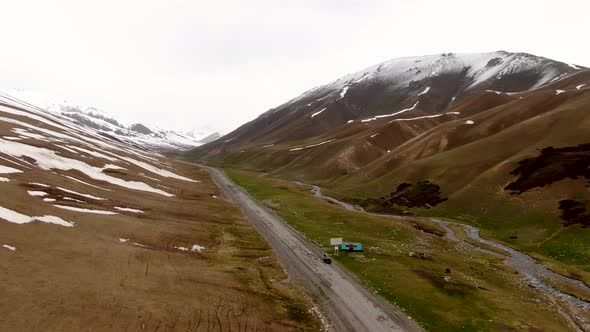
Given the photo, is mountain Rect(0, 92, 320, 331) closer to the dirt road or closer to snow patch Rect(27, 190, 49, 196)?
snow patch Rect(27, 190, 49, 196)

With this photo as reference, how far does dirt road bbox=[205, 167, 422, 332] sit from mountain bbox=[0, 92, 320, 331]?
223cm

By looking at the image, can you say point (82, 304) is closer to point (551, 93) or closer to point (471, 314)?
point (471, 314)

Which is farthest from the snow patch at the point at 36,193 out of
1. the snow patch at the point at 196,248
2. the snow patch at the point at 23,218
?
the snow patch at the point at 196,248

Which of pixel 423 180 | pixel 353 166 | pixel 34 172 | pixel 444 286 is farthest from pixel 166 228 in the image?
pixel 353 166

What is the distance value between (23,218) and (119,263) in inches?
550

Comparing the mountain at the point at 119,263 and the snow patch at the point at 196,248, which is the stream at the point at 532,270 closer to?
the mountain at the point at 119,263

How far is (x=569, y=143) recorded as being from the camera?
108 m

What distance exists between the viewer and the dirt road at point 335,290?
1484 inches

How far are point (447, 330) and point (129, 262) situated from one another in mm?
33731

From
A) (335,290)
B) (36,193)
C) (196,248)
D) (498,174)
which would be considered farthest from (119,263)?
(498,174)

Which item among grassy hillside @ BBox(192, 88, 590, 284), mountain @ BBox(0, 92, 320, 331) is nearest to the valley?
mountain @ BBox(0, 92, 320, 331)

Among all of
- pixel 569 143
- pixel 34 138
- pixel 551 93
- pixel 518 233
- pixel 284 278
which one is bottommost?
pixel 284 278

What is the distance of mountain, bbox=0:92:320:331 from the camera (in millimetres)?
30938

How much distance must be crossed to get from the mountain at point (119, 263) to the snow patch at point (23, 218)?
0.44 feet
